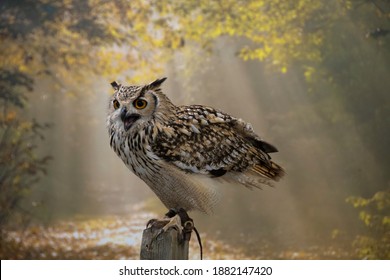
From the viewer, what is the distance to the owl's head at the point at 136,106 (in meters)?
1.75

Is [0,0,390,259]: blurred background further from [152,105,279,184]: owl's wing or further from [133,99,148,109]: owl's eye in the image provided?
[133,99,148,109]: owl's eye

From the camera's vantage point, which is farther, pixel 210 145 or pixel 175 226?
pixel 210 145

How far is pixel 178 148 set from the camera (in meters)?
1.82

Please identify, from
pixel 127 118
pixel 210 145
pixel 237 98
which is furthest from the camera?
pixel 237 98

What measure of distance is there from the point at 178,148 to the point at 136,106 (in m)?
0.22

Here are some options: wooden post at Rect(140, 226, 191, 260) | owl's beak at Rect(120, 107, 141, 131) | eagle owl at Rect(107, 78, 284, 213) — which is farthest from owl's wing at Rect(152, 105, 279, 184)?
wooden post at Rect(140, 226, 191, 260)

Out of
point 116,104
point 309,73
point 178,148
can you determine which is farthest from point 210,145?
point 309,73

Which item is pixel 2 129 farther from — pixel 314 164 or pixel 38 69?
pixel 314 164

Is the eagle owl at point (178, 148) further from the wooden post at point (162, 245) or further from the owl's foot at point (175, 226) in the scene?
the wooden post at point (162, 245)

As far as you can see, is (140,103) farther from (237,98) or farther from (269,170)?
(237,98)

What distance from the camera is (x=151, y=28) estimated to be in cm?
458

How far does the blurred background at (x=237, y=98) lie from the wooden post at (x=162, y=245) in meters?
2.99

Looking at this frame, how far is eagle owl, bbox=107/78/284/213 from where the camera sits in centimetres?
178

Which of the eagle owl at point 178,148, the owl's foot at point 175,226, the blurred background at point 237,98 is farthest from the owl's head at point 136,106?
the blurred background at point 237,98
